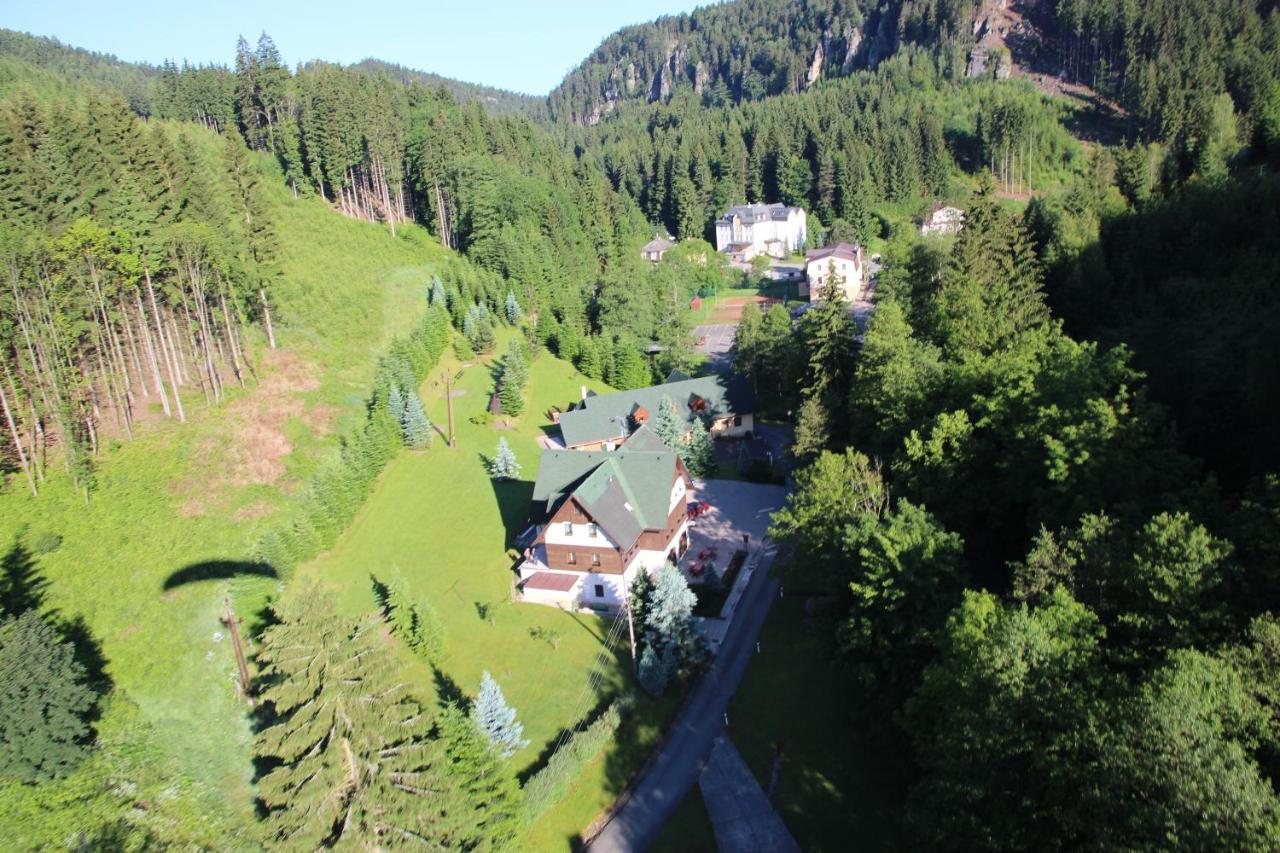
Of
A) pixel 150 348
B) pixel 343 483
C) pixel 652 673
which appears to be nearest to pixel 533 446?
pixel 343 483

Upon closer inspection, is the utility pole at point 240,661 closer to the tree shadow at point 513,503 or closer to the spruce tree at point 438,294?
the tree shadow at point 513,503

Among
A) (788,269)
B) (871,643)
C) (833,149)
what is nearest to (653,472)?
(871,643)

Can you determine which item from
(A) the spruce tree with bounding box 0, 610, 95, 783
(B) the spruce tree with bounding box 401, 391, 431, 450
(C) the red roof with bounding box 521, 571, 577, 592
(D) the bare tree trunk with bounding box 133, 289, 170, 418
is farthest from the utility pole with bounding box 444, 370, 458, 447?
(A) the spruce tree with bounding box 0, 610, 95, 783

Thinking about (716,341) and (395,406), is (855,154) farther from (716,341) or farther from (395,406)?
(395,406)

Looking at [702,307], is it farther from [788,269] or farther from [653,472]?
[653,472]

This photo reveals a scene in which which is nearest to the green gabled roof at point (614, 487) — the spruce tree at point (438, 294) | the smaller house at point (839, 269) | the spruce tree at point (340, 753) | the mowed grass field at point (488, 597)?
the mowed grass field at point (488, 597)

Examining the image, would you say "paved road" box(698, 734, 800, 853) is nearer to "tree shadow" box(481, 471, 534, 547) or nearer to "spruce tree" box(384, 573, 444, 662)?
"spruce tree" box(384, 573, 444, 662)
